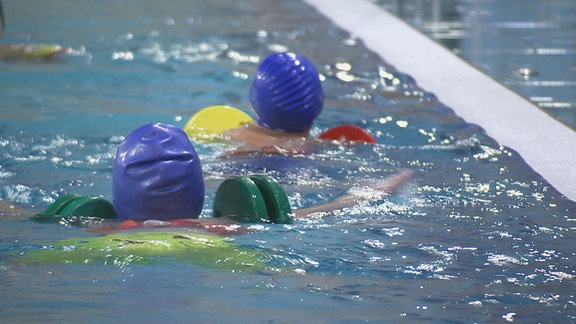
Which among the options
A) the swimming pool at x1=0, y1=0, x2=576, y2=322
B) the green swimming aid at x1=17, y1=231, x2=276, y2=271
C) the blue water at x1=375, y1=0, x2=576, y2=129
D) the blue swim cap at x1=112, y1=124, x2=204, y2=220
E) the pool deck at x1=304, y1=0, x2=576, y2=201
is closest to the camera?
the swimming pool at x1=0, y1=0, x2=576, y2=322

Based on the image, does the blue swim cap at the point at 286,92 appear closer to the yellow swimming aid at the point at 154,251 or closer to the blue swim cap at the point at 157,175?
the blue swim cap at the point at 157,175

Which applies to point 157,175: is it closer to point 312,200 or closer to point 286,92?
point 312,200

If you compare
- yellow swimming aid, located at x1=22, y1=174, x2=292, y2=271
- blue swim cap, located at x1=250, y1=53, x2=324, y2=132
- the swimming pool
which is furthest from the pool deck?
yellow swimming aid, located at x1=22, y1=174, x2=292, y2=271

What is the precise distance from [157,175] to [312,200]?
1.20 m

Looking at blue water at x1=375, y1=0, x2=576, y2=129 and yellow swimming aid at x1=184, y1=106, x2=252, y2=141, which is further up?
blue water at x1=375, y1=0, x2=576, y2=129

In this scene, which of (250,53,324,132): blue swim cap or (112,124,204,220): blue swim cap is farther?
(250,53,324,132): blue swim cap

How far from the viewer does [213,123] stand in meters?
6.52

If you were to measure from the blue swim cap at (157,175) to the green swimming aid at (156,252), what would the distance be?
191mm

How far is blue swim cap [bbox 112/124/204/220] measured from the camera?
433 cm

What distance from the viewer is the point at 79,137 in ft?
22.3

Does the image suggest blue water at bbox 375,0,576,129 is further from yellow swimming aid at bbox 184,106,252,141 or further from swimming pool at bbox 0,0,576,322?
yellow swimming aid at bbox 184,106,252,141

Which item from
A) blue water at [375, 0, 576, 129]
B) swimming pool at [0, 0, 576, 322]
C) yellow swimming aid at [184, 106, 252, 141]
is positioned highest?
blue water at [375, 0, 576, 129]

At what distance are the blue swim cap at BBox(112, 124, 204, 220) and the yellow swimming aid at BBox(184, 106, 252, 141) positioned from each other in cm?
197

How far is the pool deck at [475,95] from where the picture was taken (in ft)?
19.5
